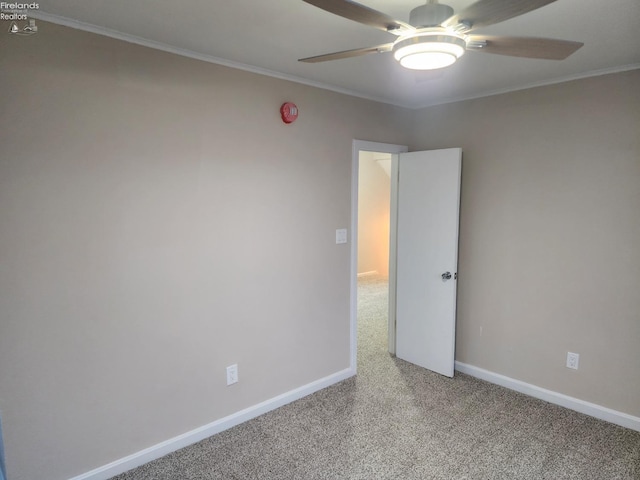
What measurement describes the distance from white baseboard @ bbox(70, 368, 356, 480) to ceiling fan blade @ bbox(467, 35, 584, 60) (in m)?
2.52

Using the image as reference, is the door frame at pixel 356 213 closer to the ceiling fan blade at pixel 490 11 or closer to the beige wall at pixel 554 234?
the beige wall at pixel 554 234

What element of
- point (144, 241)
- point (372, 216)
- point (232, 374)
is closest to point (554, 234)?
point (232, 374)

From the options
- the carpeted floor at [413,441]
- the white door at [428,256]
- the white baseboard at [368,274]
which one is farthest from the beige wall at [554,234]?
the white baseboard at [368,274]

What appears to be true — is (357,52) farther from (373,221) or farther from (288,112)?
(373,221)

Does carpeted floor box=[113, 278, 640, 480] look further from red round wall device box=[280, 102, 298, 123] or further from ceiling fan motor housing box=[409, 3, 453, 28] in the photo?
ceiling fan motor housing box=[409, 3, 453, 28]

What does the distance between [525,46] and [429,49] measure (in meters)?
0.35

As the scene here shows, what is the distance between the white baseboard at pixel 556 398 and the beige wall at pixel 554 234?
0.04m

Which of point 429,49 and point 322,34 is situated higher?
point 322,34

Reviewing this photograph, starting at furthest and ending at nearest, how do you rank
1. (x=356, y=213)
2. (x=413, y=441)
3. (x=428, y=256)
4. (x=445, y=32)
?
(x=428, y=256), (x=356, y=213), (x=413, y=441), (x=445, y=32)

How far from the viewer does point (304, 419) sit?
8.84 feet

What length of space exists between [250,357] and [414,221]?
5.96 feet

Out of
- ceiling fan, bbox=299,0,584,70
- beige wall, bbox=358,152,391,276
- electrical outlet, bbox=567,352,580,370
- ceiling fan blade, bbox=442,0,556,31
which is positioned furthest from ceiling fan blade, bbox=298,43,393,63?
beige wall, bbox=358,152,391,276

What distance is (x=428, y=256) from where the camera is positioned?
3357 millimetres

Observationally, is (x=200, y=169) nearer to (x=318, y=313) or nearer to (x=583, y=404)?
(x=318, y=313)
